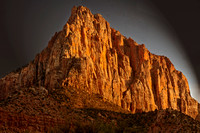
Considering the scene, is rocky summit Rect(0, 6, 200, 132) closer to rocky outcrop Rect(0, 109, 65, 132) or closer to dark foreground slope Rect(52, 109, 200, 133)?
dark foreground slope Rect(52, 109, 200, 133)

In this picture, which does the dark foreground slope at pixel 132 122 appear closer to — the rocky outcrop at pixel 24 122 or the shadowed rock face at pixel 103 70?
the rocky outcrop at pixel 24 122

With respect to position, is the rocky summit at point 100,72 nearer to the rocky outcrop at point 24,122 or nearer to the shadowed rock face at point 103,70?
the shadowed rock face at point 103,70

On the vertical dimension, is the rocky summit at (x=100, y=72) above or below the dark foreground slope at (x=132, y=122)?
above

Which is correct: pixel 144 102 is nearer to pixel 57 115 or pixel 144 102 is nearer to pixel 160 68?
pixel 160 68

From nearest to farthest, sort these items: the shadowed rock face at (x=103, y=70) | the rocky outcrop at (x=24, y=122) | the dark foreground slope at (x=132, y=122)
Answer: the dark foreground slope at (x=132, y=122) < the rocky outcrop at (x=24, y=122) < the shadowed rock face at (x=103, y=70)

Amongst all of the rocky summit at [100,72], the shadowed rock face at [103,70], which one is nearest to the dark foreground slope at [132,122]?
the rocky summit at [100,72]

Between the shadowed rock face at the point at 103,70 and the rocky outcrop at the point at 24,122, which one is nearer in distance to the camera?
the rocky outcrop at the point at 24,122

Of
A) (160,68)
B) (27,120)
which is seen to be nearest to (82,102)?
(27,120)

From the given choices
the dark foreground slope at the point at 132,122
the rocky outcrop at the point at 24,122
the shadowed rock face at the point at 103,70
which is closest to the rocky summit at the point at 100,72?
the shadowed rock face at the point at 103,70

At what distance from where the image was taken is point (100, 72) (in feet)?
215

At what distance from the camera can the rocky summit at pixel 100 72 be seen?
5737 cm

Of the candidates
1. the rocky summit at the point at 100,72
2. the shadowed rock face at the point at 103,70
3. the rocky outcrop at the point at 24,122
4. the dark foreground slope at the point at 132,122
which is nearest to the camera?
the dark foreground slope at the point at 132,122

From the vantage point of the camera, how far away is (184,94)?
3952 inches

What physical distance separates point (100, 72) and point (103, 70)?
528 centimetres
